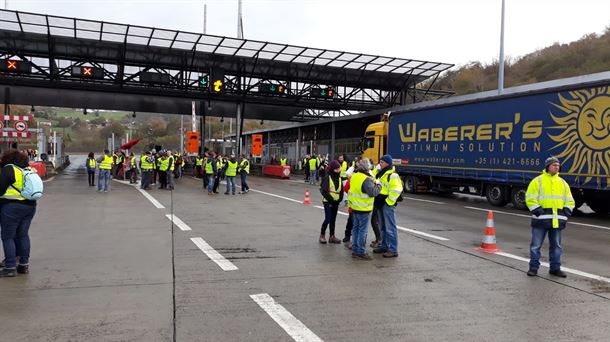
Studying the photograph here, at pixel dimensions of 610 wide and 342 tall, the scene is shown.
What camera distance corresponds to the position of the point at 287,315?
4.89 metres

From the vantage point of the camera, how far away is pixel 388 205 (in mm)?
7949

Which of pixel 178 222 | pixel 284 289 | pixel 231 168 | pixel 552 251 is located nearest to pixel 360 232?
pixel 284 289

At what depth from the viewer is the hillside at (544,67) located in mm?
56188

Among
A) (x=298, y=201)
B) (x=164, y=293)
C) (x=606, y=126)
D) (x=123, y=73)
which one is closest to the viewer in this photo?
(x=164, y=293)

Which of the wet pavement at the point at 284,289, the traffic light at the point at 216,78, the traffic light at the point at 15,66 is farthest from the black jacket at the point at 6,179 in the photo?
the traffic light at the point at 15,66

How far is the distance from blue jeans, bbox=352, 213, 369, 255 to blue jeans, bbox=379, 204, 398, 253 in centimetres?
43

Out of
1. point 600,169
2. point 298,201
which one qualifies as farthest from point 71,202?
point 600,169

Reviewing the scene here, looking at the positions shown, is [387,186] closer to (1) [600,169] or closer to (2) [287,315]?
(2) [287,315]

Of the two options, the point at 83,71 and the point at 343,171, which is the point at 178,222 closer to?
the point at 343,171

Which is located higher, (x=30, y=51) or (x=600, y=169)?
→ (x=30, y=51)

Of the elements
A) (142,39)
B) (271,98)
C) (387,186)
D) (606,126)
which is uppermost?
(142,39)

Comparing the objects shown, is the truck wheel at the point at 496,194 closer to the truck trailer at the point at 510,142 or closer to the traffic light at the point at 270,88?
the truck trailer at the point at 510,142

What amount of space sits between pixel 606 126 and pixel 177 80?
1001 inches

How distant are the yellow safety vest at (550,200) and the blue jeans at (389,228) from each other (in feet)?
6.78
